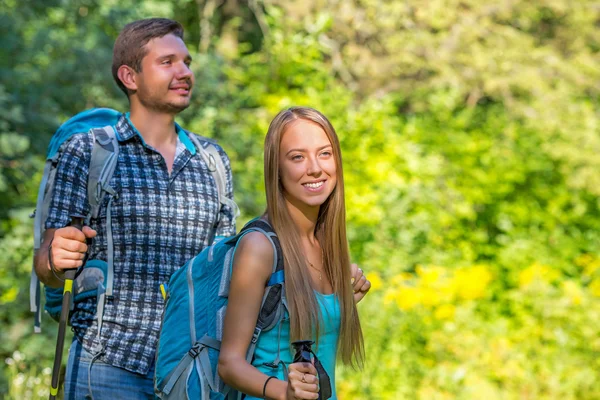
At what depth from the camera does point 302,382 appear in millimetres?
1989

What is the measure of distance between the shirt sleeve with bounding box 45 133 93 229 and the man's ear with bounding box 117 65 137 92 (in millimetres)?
308

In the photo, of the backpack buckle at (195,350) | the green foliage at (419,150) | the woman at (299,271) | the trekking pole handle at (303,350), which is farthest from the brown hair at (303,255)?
the green foliage at (419,150)

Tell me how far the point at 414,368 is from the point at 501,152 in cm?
397

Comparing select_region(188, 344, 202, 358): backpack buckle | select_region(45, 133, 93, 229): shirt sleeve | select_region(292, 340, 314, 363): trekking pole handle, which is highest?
select_region(45, 133, 93, 229): shirt sleeve

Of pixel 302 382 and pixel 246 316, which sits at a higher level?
pixel 246 316

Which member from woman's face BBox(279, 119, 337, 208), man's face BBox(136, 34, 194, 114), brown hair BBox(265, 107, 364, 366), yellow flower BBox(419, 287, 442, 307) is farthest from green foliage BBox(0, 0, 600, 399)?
woman's face BBox(279, 119, 337, 208)

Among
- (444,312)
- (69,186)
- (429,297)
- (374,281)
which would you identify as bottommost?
(444,312)

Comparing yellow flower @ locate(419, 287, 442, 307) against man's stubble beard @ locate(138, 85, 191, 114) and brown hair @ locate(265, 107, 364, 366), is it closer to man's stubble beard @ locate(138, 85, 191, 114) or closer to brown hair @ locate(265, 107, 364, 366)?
man's stubble beard @ locate(138, 85, 191, 114)

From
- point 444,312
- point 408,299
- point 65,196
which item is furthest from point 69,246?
point 444,312

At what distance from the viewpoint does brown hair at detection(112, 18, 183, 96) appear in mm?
3002

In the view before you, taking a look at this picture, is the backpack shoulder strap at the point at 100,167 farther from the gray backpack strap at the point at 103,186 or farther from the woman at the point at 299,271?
the woman at the point at 299,271

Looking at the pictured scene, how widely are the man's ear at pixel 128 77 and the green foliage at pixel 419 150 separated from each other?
109 inches

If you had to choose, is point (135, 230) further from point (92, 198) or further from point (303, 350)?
point (303, 350)

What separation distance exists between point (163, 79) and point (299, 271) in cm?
104
